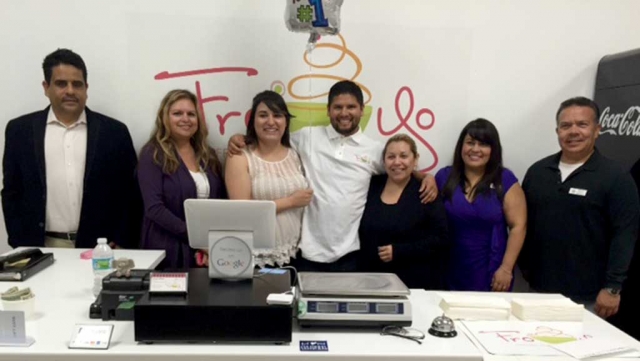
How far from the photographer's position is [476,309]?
182cm

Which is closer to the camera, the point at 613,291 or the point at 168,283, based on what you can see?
the point at 168,283

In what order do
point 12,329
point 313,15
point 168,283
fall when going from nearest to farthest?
point 12,329
point 168,283
point 313,15

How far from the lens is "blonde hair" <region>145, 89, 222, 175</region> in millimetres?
2486

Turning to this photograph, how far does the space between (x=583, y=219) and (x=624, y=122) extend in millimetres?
776

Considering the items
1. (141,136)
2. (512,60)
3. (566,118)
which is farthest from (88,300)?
(512,60)

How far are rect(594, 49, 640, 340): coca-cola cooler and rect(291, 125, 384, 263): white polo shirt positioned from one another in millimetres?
1467

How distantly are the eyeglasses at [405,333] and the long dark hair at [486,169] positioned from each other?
1149 mm

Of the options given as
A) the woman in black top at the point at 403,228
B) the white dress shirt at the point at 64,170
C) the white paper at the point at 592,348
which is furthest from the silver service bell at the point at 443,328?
the white dress shirt at the point at 64,170

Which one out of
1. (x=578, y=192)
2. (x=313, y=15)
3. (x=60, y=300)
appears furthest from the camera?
(x=578, y=192)

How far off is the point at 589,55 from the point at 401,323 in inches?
95.9

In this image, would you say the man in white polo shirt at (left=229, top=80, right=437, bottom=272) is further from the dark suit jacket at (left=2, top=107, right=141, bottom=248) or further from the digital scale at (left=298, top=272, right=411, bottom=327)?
the digital scale at (left=298, top=272, right=411, bottom=327)

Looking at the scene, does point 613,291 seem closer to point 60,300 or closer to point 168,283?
point 168,283

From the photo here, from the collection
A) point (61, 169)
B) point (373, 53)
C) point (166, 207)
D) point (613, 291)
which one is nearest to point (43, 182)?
point (61, 169)

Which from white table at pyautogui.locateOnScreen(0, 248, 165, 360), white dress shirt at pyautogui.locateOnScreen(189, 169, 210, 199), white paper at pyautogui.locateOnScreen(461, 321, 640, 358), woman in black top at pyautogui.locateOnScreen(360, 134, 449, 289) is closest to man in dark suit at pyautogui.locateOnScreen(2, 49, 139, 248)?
white table at pyautogui.locateOnScreen(0, 248, 165, 360)
